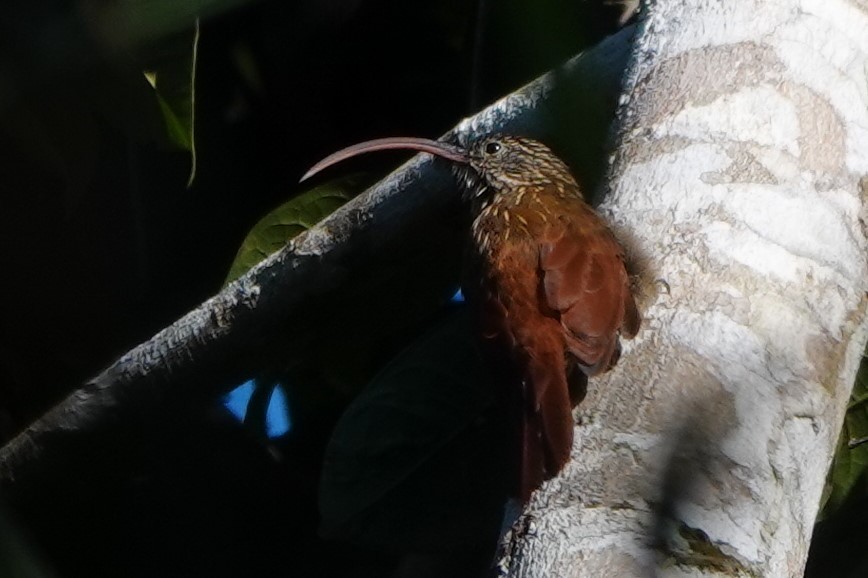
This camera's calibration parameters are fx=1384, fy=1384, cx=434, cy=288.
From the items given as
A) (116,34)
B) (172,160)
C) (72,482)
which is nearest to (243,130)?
(172,160)

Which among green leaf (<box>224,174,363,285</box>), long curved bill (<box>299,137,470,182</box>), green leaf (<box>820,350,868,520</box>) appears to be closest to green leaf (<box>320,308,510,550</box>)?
long curved bill (<box>299,137,470,182</box>)

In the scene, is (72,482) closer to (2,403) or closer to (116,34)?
(2,403)

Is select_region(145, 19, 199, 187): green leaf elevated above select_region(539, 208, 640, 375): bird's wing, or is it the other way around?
select_region(145, 19, 199, 187): green leaf

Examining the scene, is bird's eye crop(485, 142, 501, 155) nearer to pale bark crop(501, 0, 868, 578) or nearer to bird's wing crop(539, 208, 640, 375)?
bird's wing crop(539, 208, 640, 375)

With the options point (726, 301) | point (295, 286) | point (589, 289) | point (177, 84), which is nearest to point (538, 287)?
point (589, 289)

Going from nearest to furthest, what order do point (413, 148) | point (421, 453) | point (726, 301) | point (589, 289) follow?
1. point (726, 301)
2. point (589, 289)
3. point (413, 148)
4. point (421, 453)

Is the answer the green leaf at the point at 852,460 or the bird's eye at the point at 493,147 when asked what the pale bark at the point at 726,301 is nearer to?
the bird's eye at the point at 493,147

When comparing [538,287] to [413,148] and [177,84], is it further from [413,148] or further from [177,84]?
[177,84]
